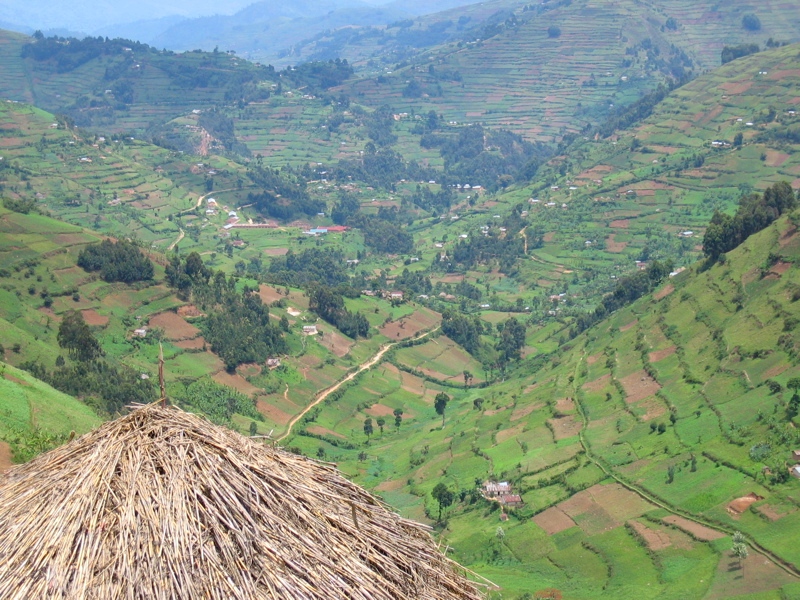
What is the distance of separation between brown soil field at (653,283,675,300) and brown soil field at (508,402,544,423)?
11598 mm

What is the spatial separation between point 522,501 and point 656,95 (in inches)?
3685

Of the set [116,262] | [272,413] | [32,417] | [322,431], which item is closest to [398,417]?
[322,431]

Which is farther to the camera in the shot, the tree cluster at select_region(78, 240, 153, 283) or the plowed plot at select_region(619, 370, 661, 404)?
the tree cluster at select_region(78, 240, 153, 283)

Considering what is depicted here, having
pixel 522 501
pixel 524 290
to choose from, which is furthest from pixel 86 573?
pixel 524 290

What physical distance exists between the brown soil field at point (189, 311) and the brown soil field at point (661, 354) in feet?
95.1

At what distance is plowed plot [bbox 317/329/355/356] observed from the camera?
2489 inches

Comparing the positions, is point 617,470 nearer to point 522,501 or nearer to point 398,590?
point 522,501

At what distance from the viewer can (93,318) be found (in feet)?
174

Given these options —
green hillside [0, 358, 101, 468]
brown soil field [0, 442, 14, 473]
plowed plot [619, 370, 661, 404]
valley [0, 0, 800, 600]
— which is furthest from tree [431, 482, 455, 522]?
brown soil field [0, 442, 14, 473]

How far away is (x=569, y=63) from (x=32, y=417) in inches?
6127

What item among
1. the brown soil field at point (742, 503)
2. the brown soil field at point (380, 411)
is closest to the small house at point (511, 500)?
the brown soil field at point (742, 503)

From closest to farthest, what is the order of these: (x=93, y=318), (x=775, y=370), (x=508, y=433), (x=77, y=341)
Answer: (x=775, y=370), (x=508, y=433), (x=77, y=341), (x=93, y=318)

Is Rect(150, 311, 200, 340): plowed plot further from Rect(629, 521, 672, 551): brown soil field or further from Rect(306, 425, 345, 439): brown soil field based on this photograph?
Rect(629, 521, 672, 551): brown soil field

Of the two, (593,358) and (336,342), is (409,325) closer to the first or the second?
(336,342)
